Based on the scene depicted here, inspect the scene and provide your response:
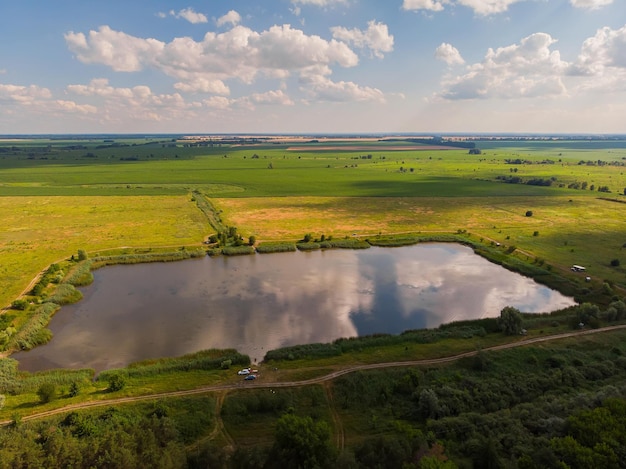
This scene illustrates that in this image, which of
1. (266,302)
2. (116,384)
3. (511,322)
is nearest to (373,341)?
(511,322)

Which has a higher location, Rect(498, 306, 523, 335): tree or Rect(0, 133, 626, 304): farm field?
Rect(0, 133, 626, 304): farm field

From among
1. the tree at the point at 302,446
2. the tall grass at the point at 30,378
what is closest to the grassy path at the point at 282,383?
the tall grass at the point at 30,378

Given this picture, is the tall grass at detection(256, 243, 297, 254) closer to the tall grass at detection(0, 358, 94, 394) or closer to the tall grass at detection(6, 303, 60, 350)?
the tall grass at detection(6, 303, 60, 350)

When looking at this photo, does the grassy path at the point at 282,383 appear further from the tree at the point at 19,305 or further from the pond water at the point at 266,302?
the tree at the point at 19,305

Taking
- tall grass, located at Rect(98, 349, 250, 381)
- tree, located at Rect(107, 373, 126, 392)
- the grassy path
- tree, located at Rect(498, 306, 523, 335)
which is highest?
tree, located at Rect(498, 306, 523, 335)

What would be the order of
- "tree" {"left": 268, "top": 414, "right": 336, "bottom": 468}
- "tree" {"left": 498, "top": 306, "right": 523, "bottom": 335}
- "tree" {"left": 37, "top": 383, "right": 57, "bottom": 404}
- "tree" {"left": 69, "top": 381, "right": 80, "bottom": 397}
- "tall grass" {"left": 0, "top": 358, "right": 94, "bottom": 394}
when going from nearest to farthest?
"tree" {"left": 268, "top": 414, "right": 336, "bottom": 468}, "tree" {"left": 37, "top": 383, "right": 57, "bottom": 404}, "tree" {"left": 69, "top": 381, "right": 80, "bottom": 397}, "tall grass" {"left": 0, "top": 358, "right": 94, "bottom": 394}, "tree" {"left": 498, "top": 306, "right": 523, "bottom": 335}

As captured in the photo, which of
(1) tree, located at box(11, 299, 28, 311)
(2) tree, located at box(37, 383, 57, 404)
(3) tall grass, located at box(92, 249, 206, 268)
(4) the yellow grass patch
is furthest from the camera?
(3) tall grass, located at box(92, 249, 206, 268)

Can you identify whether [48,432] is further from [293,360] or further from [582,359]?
[582,359]

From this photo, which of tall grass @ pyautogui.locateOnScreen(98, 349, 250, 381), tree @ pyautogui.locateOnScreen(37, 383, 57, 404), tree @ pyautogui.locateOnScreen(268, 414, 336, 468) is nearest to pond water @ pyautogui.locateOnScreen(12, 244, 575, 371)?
tall grass @ pyautogui.locateOnScreen(98, 349, 250, 381)
